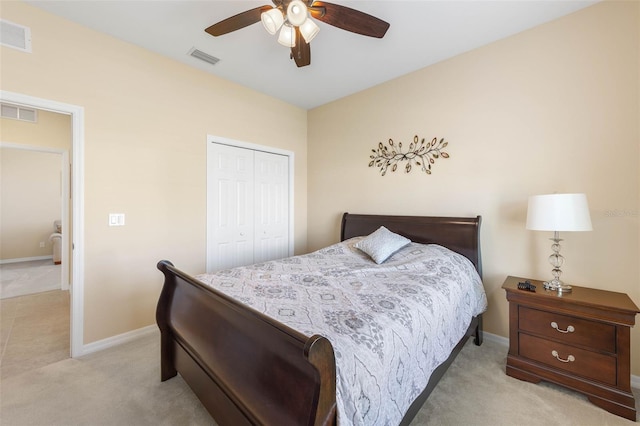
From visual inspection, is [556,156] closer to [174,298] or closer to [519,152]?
[519,152]

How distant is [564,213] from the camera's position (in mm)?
1812

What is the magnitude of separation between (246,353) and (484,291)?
7.55 feet

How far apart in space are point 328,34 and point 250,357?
264 centimetres

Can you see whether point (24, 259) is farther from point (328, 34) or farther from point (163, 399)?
point (328, 34)

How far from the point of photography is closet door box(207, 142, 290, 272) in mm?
3244

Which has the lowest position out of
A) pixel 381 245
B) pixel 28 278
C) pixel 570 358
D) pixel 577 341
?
pixel 28 278

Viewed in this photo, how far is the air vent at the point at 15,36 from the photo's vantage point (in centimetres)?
202

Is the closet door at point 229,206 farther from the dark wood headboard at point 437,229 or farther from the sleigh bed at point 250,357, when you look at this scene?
the dark wood headboard at point 437,229

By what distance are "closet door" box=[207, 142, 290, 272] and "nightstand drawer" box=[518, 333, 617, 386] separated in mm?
3029

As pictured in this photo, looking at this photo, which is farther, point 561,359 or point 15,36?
point 15,36

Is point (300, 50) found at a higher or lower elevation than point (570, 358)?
higher

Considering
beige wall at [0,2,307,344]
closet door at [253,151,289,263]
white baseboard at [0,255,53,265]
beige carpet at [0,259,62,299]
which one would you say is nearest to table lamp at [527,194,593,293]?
closet door at [253,151,289,263]

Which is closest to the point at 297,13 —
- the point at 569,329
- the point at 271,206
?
the point at 271,206

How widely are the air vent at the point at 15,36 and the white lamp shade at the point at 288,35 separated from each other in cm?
209
